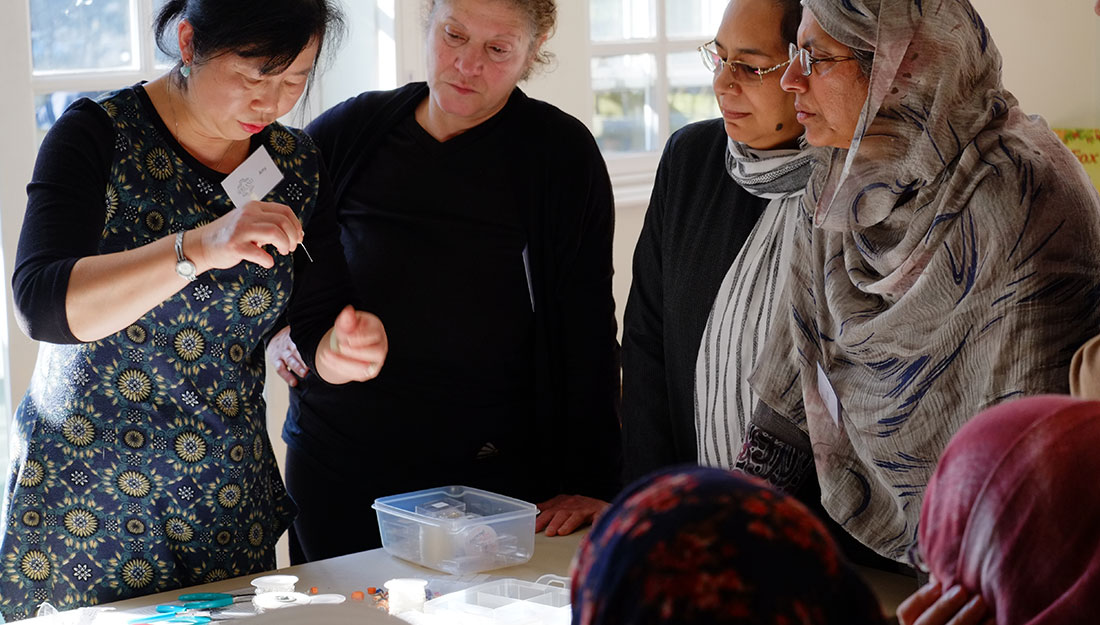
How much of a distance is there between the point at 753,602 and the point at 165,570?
48.8 inches

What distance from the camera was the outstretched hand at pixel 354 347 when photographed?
5.34 ft

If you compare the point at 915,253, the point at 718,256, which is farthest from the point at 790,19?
the point at 915,253

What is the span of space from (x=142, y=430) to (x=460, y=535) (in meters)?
0.47

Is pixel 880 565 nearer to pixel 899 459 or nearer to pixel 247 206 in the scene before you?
pixel 899 459

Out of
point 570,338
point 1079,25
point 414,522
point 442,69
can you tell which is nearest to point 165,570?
point 414,522

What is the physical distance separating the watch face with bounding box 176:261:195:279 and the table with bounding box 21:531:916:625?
1.44ft

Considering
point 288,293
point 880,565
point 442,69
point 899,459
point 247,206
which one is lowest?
point 880,565

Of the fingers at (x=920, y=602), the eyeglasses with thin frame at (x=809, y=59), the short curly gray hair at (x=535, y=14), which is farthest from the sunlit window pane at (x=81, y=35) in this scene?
the fingers at (x=920, y=602)

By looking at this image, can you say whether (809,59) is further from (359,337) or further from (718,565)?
(718,565)

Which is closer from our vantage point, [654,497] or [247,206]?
[654,497]

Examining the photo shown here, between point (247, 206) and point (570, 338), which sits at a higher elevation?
point (247, 206)

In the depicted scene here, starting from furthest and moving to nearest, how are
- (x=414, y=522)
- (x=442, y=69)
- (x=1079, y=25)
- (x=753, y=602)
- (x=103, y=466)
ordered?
(x=1079, y=25) → (x=442, y=69) → (x=414, y=522) → (x=103, y=466) → (x=753, y=602)

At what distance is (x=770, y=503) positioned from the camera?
0.56m

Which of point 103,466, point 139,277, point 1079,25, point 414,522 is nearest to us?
point 139,277
